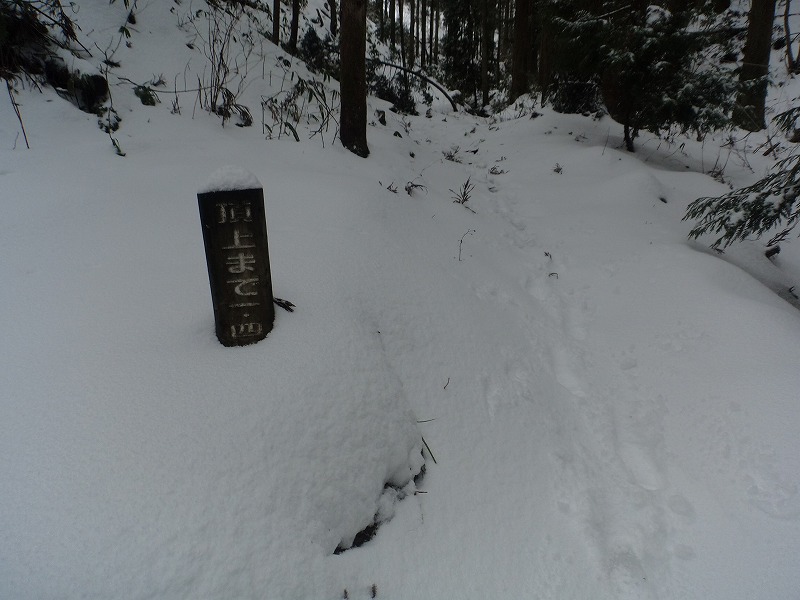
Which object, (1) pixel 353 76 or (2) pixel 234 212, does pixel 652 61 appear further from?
(2) pixel 234 212

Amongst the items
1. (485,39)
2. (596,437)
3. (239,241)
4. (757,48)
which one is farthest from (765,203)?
(485,39)

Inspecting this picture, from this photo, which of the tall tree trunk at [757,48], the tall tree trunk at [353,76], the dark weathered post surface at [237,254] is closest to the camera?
the dark weathered post surface at [237,254]

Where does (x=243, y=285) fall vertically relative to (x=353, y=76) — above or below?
below

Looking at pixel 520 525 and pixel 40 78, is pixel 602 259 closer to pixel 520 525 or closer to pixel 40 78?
pixel 520 525

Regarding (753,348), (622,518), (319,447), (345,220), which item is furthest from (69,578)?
(753,348)

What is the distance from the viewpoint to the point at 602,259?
4.11 meters

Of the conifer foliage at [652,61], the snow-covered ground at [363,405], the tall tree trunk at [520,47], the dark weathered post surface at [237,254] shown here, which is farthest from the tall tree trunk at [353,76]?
the tall tree trunk at [520,47]

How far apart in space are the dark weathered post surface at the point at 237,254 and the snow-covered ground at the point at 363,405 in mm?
107

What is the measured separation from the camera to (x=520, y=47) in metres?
11.2

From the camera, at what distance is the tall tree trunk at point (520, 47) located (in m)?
10.6

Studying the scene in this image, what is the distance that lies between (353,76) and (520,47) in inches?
333

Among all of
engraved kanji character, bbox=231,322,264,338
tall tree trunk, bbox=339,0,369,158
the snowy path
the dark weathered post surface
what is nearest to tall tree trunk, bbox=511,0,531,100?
tall tree trunk, bbox=339,0,369,158

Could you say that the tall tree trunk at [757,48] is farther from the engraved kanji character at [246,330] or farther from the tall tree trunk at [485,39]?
the engraved kanji character at [246,330]

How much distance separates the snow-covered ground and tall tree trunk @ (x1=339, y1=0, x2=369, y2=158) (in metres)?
1.30
